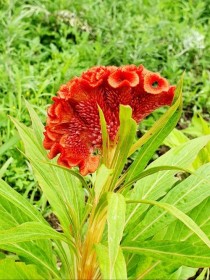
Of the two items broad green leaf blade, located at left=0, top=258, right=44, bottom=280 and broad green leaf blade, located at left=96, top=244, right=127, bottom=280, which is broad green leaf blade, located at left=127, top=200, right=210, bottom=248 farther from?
broad green leaf blade, located at left=0, top=258, right=44, bottom=280

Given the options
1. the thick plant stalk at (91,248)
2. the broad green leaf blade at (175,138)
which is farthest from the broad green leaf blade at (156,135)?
the broad green leaf blade at (175,138)

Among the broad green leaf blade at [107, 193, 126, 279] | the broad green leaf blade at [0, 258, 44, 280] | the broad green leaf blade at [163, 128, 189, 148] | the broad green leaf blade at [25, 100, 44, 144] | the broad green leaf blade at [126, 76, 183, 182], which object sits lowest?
the broad green leaf blade at [0, 258, 44, 280]

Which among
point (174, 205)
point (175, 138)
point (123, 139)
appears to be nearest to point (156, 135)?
point (123, 139)

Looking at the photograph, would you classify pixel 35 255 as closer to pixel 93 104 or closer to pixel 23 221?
pixel 23 221

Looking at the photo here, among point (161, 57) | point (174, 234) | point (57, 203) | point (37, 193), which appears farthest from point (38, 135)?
point (161, 57)

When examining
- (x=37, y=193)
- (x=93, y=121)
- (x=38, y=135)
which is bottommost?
(x=37, y=193)

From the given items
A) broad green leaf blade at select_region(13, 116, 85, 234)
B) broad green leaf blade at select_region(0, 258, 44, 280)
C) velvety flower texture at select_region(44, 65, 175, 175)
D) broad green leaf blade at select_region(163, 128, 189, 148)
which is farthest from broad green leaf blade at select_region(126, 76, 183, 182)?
broad green leaf blade at select_region(163, 128, 189, 148)

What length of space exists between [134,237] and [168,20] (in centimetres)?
329

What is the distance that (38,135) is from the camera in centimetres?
192

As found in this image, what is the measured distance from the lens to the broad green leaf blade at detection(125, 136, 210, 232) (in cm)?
191

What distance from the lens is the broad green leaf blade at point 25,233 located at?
4.80 ft

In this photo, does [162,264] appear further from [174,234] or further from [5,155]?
[5,155]

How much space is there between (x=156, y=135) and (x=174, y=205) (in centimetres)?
34

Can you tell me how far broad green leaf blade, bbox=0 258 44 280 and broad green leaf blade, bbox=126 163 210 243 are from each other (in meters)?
0.36
